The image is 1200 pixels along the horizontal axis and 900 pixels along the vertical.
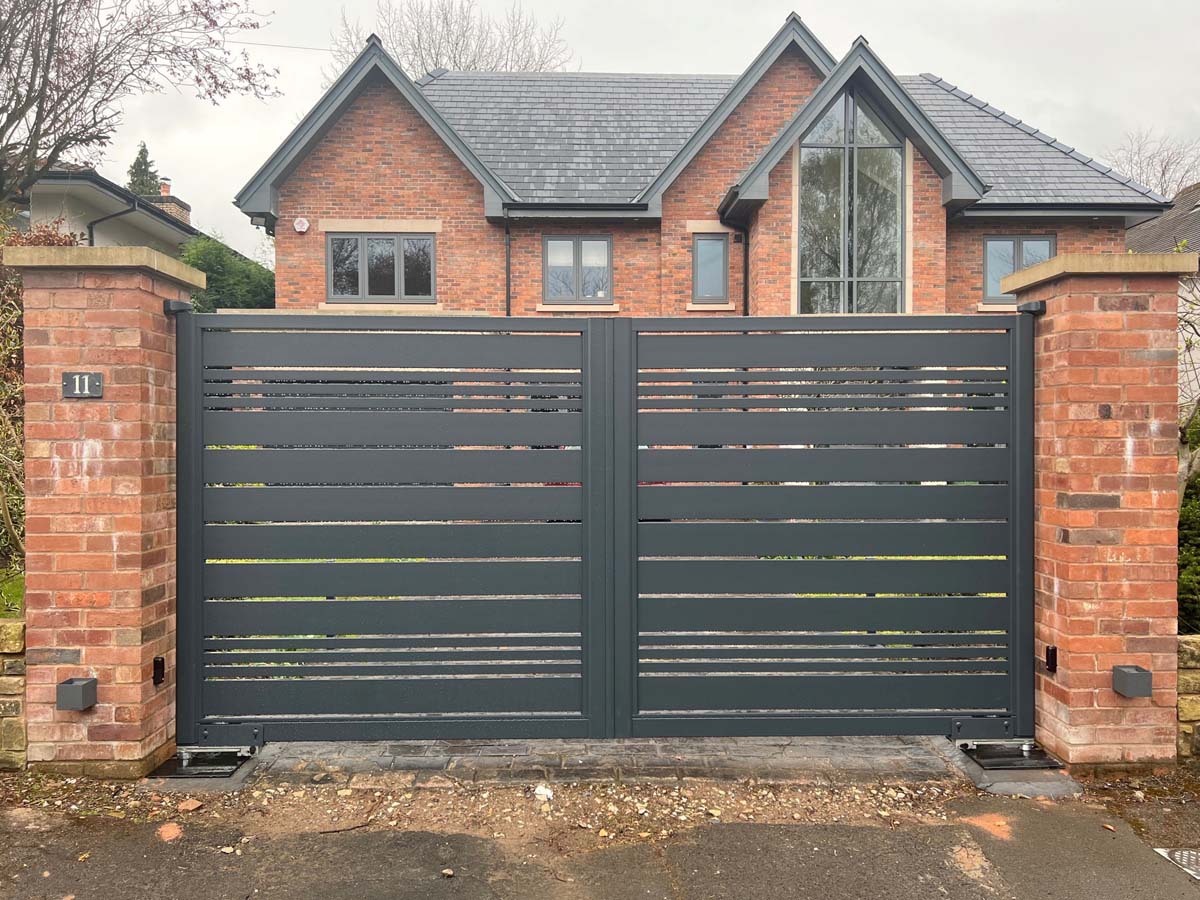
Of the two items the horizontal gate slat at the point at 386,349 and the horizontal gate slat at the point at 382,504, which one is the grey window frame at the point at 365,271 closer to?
the horizontal gate slat at the point at 386,349

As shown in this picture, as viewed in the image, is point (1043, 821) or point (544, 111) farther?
point (544, 111)

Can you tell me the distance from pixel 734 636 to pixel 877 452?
1134 mm

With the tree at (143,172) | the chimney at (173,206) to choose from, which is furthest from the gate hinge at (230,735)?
the tree at (143,172)

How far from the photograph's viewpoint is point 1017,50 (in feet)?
75.9

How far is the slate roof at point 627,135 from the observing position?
1296cm

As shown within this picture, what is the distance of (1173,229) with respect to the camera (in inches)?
834

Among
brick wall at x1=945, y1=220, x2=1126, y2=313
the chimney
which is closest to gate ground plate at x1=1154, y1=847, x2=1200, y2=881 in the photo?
brick wall at x1=945, y1=220, x2=1126, y2=313

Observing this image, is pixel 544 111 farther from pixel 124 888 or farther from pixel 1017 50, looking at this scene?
pixel 1017 50

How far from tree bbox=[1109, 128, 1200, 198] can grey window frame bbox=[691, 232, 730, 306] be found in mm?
22901

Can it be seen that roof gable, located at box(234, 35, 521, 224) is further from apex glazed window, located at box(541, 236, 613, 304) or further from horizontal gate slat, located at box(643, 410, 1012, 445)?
horizontal gate slat, located at box(643, 410, 1012, 445)

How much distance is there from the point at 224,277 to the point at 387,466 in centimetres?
1844

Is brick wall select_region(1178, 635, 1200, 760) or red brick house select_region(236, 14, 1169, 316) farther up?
red brick house select_region(236, 14, 1169, 316)

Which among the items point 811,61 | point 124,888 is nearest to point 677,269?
point 811,61

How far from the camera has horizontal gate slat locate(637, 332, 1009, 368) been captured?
3.62 m
